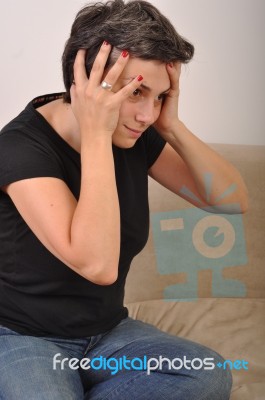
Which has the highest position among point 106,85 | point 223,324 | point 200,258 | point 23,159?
point 106,85

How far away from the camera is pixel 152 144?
5.15ft

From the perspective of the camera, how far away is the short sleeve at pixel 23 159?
3.96 ft

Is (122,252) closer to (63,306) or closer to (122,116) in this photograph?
(63,306)

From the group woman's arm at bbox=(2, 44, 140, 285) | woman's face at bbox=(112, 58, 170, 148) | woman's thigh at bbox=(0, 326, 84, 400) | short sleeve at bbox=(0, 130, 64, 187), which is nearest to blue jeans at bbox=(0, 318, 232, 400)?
woman's thigh at bbox=(0, 326, 84, 400)

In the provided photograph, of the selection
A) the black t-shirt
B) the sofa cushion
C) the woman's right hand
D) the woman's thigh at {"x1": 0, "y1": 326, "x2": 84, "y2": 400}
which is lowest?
the sofa cushion

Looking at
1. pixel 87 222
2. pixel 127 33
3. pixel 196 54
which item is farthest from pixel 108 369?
pixel 196 54

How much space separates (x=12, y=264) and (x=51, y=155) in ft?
0.85

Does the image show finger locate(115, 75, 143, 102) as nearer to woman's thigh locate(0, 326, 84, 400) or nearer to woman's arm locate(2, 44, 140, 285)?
woman's arm locate(2, 44, 140, 285)

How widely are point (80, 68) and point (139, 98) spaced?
0.46 feet

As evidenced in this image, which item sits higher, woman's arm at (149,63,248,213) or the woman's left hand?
the woman's left hand

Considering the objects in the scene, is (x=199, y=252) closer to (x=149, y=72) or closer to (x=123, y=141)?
(x=123, y=141)

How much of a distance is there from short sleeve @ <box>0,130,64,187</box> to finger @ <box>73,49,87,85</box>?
6.2 inches

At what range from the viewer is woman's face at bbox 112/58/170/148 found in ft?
4.02

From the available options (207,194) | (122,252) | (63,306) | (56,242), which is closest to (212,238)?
(207,194)
